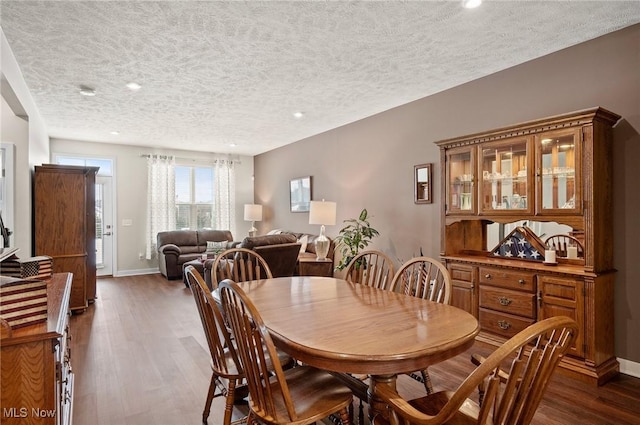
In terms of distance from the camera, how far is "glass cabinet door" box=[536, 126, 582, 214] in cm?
269

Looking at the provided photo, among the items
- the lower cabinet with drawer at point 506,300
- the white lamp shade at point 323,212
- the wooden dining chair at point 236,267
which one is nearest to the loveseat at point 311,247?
the white lamp shade at point 323,212

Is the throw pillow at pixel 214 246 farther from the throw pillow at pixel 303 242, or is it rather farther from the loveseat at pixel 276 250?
the loveseat at pixel 276 250

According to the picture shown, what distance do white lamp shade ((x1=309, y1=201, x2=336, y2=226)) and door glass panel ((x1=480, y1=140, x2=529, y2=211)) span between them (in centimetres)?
254

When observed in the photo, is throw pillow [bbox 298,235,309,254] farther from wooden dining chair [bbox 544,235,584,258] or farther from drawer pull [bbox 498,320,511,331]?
Answer: wooden dining chair [bbox 544,235,584,258]

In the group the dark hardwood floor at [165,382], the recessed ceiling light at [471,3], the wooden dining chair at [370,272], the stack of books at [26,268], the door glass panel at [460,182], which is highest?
the recessed ceiling light at [471,3]

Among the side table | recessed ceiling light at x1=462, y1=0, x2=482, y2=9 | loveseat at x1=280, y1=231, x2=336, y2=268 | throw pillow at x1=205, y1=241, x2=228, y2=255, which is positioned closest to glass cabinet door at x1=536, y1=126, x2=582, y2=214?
recessed ceiling light at x1=462, y1=0, x2=482, y2=9

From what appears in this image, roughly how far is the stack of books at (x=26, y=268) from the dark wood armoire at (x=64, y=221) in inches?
95.9

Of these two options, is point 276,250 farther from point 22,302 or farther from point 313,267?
point 22,302

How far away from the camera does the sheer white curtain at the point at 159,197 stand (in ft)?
23.9

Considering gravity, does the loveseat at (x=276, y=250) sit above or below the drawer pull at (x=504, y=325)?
above

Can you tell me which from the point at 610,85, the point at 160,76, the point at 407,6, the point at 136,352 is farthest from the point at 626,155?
the point at 136,352

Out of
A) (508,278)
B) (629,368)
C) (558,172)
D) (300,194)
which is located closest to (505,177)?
(558,172)

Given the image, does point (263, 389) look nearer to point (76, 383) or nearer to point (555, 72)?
point (76, 383)

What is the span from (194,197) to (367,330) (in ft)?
23.2
